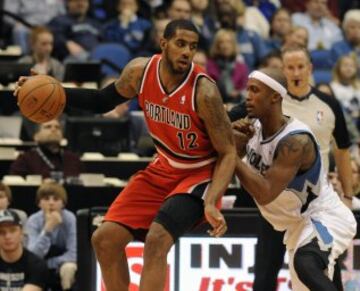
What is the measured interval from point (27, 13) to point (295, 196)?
7.81 m

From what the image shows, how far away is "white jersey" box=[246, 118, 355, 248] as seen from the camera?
8.45 meters

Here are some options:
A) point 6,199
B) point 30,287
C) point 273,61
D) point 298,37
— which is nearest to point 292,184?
point 30,287

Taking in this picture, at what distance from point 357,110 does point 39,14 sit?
3.77m

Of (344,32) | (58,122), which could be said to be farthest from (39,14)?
(344,32)

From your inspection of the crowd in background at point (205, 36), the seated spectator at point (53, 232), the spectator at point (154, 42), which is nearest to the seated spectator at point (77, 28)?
the crowd in background at point (205, 36)

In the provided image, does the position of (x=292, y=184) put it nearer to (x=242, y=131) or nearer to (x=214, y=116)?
(x=242, y=131)

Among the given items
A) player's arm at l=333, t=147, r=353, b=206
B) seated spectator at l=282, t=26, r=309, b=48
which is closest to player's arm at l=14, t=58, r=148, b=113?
player's arm at l=333, t=147, r=353, b=206

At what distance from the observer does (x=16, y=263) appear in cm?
1090

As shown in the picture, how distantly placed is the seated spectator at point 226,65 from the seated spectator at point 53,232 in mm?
4332

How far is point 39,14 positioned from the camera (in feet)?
52.1

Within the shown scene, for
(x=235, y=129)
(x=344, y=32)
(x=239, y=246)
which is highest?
(x=344, y=32)

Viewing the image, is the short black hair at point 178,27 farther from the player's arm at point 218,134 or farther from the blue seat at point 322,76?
the blue seat at point 322,76

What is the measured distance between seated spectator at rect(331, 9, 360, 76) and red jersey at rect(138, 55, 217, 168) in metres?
9.04

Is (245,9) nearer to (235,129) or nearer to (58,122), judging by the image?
(58,122)
